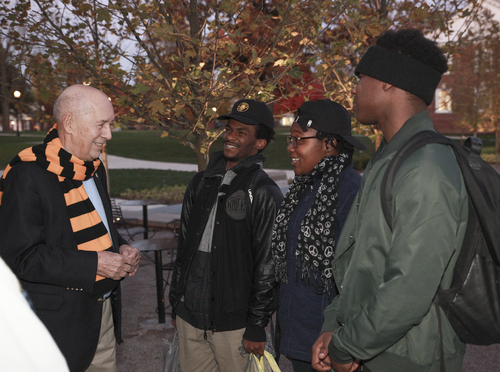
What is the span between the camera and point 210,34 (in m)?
5.49

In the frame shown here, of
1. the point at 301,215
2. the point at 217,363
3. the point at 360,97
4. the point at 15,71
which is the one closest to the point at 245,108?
the point at 301,215

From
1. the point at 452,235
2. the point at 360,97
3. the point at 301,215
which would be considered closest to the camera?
the point at 452,235

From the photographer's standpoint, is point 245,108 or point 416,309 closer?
point 416,309

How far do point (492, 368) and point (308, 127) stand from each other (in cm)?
344

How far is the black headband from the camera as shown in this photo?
192 centimetres

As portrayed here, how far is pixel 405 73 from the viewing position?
1.92 meters

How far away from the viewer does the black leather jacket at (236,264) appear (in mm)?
3094

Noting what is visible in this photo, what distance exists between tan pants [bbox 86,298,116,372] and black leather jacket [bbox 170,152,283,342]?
18.4 inches

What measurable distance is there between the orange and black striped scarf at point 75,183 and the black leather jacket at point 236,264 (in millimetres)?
660

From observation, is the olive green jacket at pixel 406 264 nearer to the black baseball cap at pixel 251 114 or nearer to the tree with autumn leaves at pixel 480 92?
the black baseball cap at pixel 251 114

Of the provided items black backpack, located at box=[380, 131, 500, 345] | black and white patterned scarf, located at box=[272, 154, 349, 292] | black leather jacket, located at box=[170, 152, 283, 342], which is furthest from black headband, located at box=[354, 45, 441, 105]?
black leather jacket, located at box=[170, 152, 283, 342]

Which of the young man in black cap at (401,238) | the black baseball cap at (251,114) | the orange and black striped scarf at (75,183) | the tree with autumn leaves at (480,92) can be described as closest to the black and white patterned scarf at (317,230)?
the young man in black cap at (401,238)

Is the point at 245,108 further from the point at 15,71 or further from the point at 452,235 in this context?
the point at 15,71

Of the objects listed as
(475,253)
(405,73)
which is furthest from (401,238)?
(405,73)
